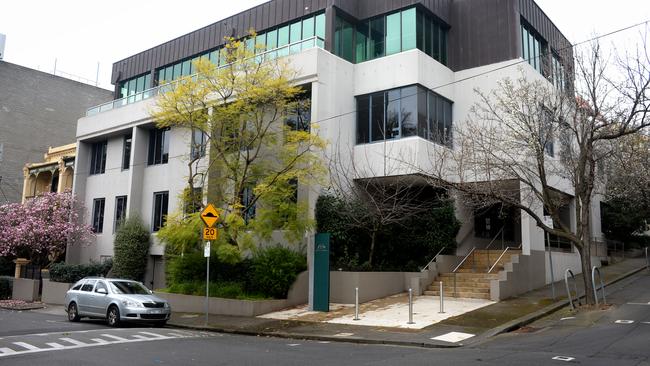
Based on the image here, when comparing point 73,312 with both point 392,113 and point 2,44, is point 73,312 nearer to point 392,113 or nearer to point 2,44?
point 392,113

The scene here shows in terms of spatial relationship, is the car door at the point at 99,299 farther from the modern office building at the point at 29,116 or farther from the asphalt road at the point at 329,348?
the modern office building at the point at 29,116

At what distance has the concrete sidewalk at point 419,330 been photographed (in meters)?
12.9

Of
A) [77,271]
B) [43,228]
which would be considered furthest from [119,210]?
[77,271]

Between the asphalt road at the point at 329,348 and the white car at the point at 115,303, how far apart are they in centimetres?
83

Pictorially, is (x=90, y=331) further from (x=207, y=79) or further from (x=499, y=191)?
A: (x=499, y=191)

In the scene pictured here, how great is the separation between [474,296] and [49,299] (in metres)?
21.1

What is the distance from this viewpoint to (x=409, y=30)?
75.1ft

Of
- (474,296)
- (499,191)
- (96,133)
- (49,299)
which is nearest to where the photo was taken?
(499,191)

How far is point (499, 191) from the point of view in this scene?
17.0 metres

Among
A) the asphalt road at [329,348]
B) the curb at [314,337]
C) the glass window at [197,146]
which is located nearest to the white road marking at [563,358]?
the asphalt road at [329,348]

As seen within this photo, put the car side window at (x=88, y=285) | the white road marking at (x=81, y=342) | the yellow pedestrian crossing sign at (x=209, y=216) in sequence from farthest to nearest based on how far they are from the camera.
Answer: the car side window at (x=88, y=285) < the yellow pedestrian crossing sign at (x=209, y=216) < the white road marking at (x=81, y=342)

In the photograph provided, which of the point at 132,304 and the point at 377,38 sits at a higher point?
the point at 377,38

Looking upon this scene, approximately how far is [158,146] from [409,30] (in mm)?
14850

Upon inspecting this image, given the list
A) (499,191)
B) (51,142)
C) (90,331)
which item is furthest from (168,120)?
(51,142)
